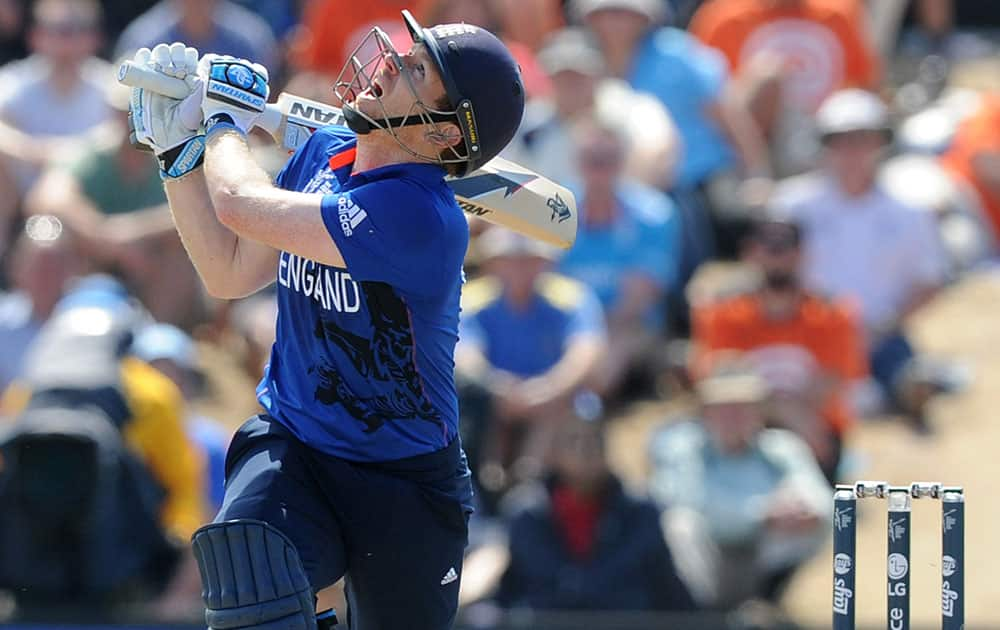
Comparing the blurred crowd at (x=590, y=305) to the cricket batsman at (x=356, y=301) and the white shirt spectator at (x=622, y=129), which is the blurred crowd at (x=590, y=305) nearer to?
the white shirt spectator at (x=622, y=129)

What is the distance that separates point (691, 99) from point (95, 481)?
4.43m

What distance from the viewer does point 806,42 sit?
430 inches

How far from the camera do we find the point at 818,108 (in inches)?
430

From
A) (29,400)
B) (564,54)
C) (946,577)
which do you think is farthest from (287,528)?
(564,54)

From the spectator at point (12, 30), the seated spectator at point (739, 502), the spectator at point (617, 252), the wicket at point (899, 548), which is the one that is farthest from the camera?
the spectator at point (12, 30)

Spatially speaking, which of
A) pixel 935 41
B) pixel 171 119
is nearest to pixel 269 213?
pixel 171 119

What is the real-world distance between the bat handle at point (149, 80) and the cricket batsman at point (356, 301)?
0.03m

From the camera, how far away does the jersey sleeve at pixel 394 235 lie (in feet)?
13.2

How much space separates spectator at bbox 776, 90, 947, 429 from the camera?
9.60m

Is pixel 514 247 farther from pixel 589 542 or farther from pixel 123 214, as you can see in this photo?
pixel 123 214

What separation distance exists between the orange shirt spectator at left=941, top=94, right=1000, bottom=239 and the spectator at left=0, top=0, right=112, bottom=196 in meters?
5.08

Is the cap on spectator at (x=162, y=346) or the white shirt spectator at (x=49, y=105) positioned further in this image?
the white shirt spectator at (x=49, y=105)

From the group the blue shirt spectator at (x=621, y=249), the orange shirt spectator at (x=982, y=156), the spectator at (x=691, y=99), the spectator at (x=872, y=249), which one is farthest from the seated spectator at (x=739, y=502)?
the orange shirt spectator at (x=982, y=156)

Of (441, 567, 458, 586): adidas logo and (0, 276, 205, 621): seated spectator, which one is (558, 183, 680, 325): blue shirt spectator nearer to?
(0, 276, 205, 621): seated spectator
